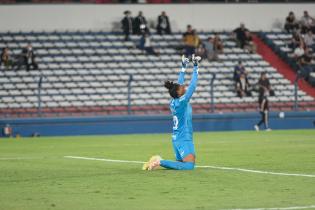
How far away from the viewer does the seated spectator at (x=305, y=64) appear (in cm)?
4072

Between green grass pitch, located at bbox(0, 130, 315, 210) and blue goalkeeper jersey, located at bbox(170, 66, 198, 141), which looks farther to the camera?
blue goalkeeper jersey, located at bbox(170, 66, 198, 141)

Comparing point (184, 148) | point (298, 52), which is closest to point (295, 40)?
point (298, 52)

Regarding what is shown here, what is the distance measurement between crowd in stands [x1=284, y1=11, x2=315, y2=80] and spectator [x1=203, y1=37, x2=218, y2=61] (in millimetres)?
3838

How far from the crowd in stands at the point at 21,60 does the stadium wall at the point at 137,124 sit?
13.6 ft

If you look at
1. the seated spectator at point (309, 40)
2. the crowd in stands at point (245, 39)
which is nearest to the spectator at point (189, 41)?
the crowd in stands at point (245, 39)

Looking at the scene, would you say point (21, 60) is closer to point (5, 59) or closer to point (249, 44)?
point (5, 59)

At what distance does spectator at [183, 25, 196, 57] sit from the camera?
131 ft

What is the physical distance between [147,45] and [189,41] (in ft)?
6.12

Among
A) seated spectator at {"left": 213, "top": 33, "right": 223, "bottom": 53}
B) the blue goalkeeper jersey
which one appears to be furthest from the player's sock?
seated spectator at {"left": 213, "top": 33, "right": 223, "bottom": 53}

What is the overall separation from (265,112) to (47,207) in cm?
2520

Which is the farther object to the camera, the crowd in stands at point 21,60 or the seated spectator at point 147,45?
the seated spectator at point 147,45

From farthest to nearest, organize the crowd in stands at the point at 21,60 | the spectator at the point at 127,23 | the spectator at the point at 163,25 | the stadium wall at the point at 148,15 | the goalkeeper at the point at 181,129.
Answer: the spectator at the point at 163,25
the spectator at the point at 127,23
the stadium wall at the point at 148,15
the crowd in stands at the point at 21,60
the goalkeeper at the point at 181,129

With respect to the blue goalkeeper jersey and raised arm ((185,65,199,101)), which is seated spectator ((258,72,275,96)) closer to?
the blue goalkeeper jersey

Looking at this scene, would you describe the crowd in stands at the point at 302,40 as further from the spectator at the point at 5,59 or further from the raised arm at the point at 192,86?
the raised arm at the point at 192,86
